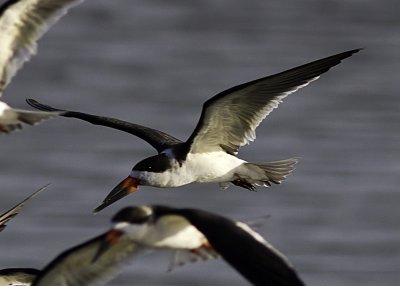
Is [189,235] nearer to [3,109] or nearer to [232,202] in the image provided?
[3,109]

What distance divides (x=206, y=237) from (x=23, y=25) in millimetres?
2409

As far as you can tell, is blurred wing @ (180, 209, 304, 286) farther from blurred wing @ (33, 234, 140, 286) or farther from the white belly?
the white belly

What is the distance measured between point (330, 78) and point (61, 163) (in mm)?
4657

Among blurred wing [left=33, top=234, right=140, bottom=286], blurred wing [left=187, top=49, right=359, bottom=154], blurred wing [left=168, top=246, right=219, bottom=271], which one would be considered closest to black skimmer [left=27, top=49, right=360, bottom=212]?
blurred wing [left=187, top=49, right=359, bottom=154]

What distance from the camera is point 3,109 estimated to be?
9.43m

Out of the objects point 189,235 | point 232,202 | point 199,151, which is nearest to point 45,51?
point 232,202

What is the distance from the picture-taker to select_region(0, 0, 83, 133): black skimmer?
9320 millimetres

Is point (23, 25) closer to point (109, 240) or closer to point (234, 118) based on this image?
point (234, 118)

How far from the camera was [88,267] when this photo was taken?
817 centimetres

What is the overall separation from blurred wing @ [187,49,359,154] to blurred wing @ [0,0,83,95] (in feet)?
3.79

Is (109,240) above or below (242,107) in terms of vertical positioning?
below

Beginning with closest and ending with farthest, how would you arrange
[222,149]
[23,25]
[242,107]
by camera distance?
[23,25] < [242,107] < [222,149]

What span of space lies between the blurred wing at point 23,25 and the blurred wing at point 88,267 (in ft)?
5.61

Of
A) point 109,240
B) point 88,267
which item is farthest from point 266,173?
point 109,240
